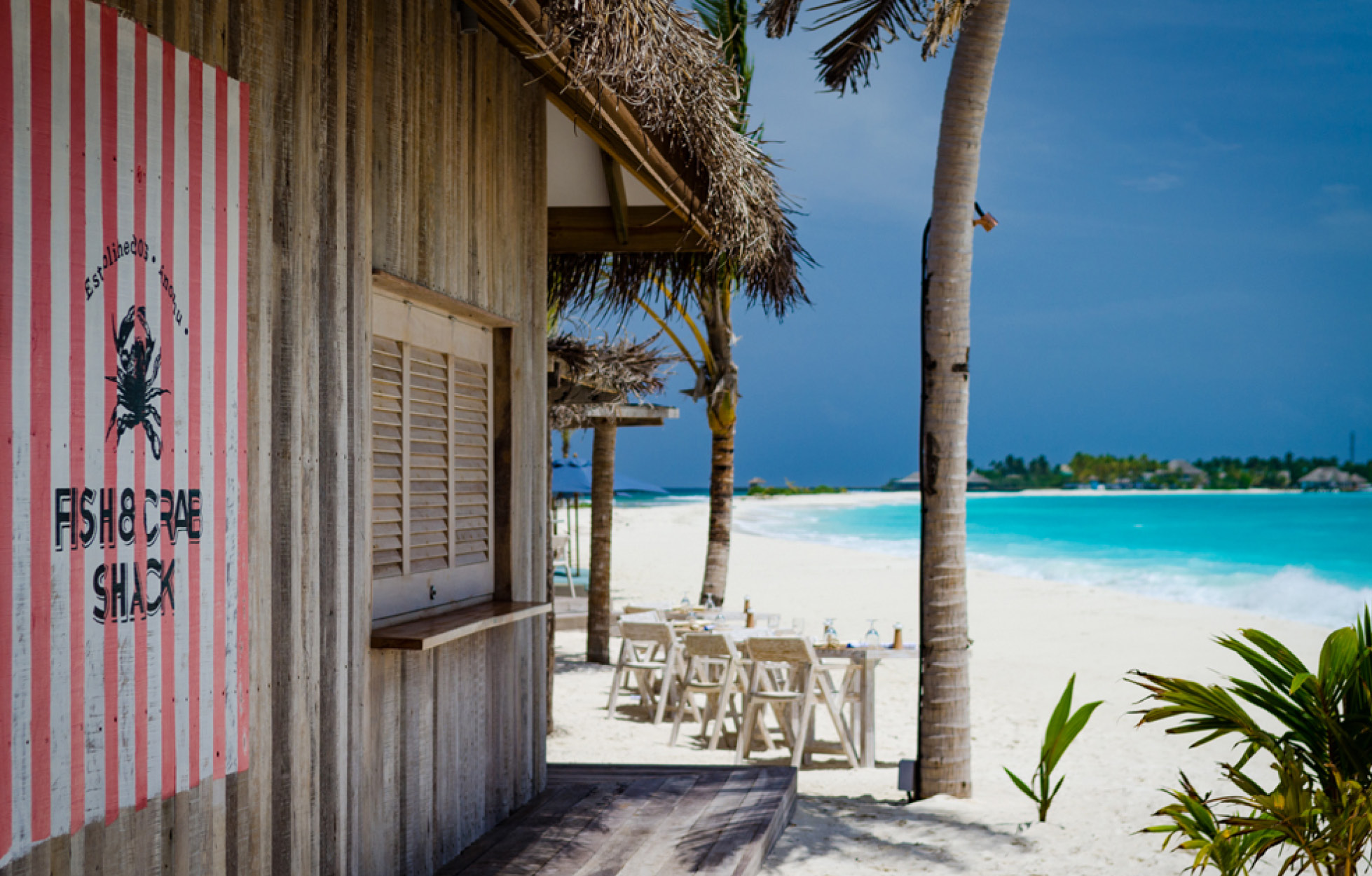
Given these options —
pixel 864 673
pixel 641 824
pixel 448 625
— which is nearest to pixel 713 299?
pixel 864 673

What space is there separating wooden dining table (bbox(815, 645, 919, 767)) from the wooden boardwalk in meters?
1.60

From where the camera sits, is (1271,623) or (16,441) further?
(1271,623)

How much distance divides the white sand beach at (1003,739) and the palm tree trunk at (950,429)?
363mm

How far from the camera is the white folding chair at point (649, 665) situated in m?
7.98

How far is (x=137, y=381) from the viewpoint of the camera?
84.1 inches

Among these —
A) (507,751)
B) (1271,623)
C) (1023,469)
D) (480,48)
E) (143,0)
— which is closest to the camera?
(143,0)

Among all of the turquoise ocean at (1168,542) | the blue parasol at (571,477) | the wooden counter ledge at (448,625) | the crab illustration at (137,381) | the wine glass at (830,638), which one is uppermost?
the crab illustration at (137,381)

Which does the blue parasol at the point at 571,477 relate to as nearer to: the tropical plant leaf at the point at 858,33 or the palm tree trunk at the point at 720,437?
the palm tree trunk at the point at 720,437

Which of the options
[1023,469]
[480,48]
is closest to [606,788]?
[480,48]

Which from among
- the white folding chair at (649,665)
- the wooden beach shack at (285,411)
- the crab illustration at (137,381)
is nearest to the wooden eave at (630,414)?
the white folding chair at (649,665)

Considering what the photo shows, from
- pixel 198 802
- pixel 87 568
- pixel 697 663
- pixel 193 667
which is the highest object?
pixel 87 568

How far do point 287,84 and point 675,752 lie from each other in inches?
219

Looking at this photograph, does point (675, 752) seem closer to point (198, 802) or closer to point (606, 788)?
point (606, 788)

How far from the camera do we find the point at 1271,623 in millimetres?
17891
